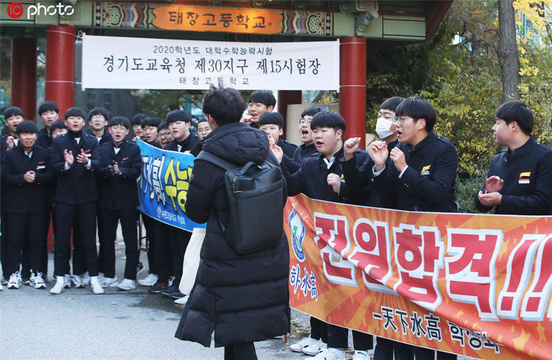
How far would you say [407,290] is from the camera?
5035 millimetres

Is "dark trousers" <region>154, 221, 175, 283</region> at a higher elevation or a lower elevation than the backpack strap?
lower

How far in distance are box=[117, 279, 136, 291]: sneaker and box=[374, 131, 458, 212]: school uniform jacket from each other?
4.63 meters

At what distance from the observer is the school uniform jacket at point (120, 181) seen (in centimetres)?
896

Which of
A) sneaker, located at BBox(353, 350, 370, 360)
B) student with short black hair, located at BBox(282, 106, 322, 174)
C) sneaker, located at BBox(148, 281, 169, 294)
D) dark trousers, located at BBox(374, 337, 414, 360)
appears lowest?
sneaker, located at BBox(353, 350, 370, 360)

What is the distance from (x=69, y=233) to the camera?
8773 millimetres

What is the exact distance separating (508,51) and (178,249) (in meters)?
4.86

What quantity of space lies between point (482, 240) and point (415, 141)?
840 mm

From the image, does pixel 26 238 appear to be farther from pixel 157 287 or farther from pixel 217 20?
pixel 217 20

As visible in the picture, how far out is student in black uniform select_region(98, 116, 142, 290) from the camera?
897cm

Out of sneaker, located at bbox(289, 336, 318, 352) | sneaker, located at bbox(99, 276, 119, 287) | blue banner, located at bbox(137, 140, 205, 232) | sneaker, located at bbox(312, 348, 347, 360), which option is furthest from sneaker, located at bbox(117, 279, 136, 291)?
sneaker, located at bbox(312, 348, 347, 360)

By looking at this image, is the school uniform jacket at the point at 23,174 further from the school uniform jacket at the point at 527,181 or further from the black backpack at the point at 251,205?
the school uniform jacket at the point at 527,181

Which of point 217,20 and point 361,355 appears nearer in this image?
point 361,355

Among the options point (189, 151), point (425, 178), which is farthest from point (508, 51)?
point (425, 178)

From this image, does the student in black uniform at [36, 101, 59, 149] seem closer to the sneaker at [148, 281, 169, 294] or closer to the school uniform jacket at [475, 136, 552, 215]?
the sneaker at [148, 281, 169, 294]
